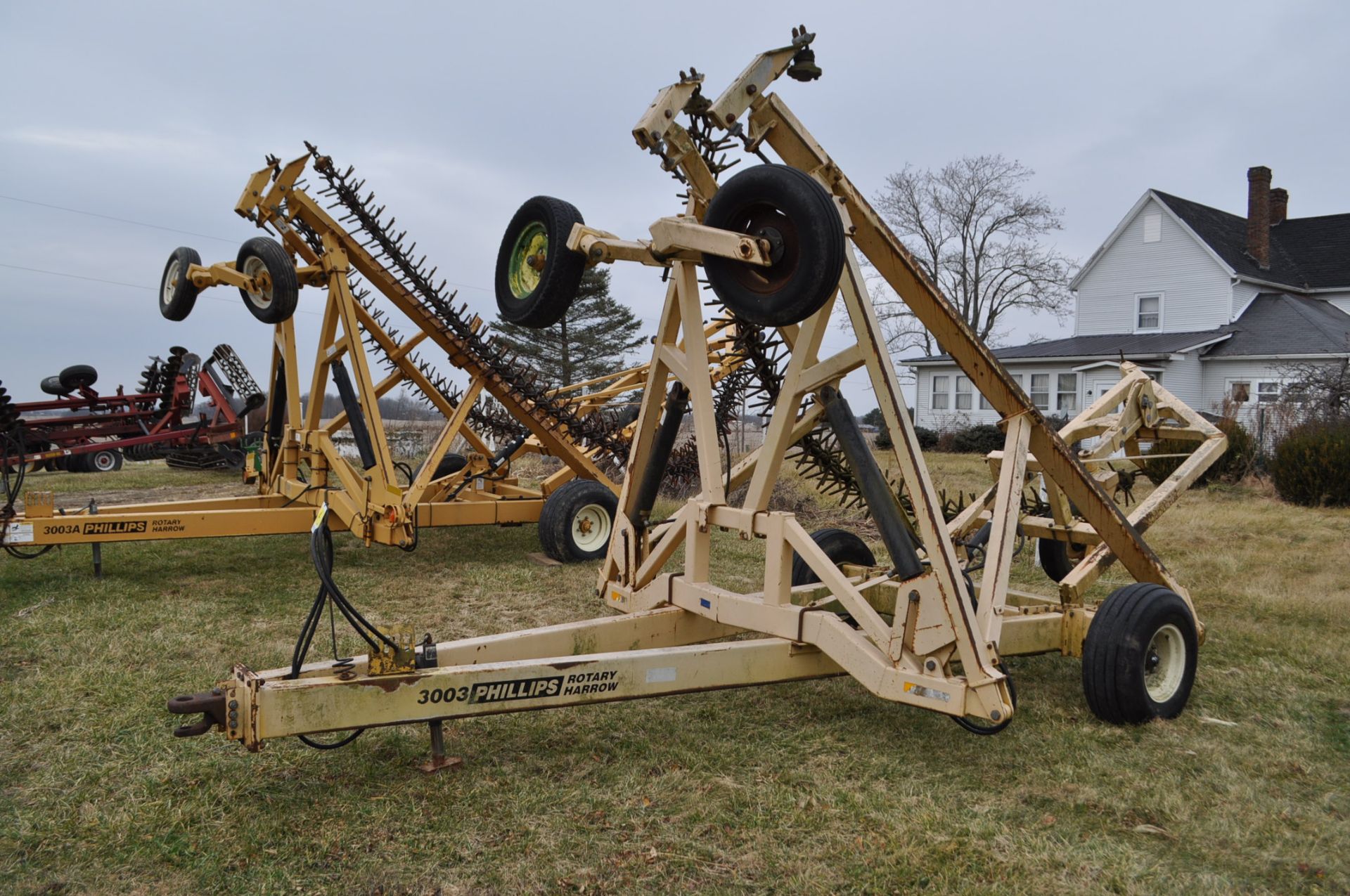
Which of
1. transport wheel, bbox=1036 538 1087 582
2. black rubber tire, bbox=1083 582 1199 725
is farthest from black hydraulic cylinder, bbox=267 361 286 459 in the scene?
black rubber tire, bbox=1083 582 1199 725

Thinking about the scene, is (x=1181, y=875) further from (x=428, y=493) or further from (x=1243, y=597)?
(x=428, y=493)

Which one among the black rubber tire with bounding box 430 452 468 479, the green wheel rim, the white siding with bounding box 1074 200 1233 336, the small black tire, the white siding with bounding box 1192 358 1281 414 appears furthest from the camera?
the white siding with bounding box 1074 200 1233 336

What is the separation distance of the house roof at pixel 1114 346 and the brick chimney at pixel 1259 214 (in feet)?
11.0

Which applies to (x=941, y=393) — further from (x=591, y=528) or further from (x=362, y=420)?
(x=362, y=420)

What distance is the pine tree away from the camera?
1321 inches

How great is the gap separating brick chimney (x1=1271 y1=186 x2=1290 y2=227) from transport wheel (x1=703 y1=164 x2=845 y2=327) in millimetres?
37895

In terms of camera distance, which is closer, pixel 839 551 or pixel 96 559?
pixel 839 551

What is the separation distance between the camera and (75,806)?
3.75 metres

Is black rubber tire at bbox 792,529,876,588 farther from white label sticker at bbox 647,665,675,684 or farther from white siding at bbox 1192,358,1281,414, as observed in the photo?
white siding at bbox 1192,358,1281,414

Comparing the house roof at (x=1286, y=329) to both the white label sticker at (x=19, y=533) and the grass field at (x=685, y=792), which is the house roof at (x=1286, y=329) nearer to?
the grass field at (x=685, y=792)

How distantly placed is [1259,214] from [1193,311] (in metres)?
4.92

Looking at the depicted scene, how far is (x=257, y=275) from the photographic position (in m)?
8.50

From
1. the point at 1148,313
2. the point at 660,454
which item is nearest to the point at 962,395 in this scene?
the point at 1148,313

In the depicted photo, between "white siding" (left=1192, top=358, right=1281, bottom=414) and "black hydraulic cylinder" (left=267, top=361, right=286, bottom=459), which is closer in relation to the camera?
"black hydraulic cylinder" (left=267, top=361, right=286, bottom=459)
